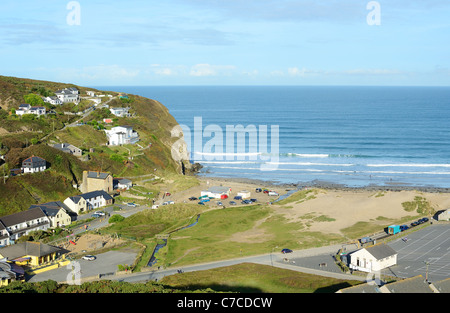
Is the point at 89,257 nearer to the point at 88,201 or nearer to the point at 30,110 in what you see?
the point at 88,201

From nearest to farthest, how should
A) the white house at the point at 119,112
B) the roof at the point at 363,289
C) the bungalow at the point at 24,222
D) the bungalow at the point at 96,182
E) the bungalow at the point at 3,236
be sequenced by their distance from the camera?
the roof at the point at 363,289 → the bungalow at the point at 3,236 → the bungalow at the point at 24,222 → the bungalow at the point at 96,182 → the white house at the point at 119,112

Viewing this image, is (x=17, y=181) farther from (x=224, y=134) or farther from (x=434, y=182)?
(x=224, y=134)

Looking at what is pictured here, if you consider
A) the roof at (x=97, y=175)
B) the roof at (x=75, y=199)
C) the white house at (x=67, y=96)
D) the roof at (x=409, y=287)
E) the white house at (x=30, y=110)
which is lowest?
the roof at (x=409, y=287)

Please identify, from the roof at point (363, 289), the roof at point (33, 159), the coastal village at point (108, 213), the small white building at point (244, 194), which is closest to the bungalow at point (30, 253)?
the coastal village at point (108, 213)

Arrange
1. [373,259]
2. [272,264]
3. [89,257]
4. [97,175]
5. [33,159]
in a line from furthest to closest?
[97,175] → [33,159] → [89,257] → [272,264] → [373,259]

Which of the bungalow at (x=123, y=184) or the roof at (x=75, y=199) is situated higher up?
the bungalow at (x=123, y=184)

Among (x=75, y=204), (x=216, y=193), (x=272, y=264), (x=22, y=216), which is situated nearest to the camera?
(x=272, y=264)

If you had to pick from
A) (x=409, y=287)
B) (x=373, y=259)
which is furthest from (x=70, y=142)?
(x=409, y=287)

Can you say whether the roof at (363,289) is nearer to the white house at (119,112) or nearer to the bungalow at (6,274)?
the bungalow at (6,274)
